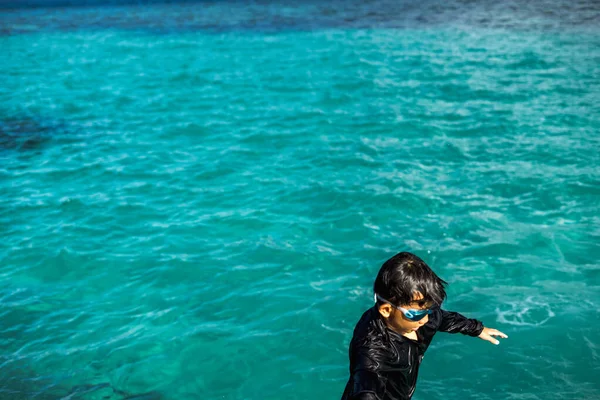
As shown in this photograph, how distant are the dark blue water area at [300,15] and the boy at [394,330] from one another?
2083 centimetres

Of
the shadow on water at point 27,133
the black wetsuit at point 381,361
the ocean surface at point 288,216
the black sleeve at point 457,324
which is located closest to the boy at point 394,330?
the black wetsuit at point 381,361

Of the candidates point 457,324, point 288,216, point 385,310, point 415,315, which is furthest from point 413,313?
point 288,216

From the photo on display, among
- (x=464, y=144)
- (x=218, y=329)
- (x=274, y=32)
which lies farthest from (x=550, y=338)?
(x=274, y=32)

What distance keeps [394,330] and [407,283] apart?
0.34m

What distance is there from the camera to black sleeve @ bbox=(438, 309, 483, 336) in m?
3.76

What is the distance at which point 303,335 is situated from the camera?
6500mm

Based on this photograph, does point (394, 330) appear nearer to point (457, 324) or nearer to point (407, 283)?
point (407, 283)

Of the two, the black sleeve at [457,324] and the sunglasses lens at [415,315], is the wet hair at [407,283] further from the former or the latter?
the black sleeve at [457,324]

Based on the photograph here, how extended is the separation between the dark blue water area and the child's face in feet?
68.4

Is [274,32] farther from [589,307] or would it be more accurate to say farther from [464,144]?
[589,307]

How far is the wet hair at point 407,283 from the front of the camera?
3.20 m

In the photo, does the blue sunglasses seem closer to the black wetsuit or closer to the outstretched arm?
the black wetsuit

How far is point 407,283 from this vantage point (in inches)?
126

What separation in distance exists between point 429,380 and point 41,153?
9606 mm
